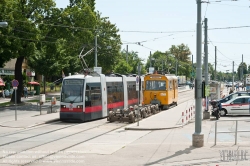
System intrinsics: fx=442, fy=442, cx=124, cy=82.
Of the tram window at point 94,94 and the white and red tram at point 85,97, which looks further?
the tram window at point 94,94

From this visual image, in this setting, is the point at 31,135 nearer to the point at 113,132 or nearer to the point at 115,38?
the point at 113,132

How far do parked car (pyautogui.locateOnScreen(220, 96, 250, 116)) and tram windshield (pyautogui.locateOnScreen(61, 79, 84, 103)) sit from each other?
10706mm

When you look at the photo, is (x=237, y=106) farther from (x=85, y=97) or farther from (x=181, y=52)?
(x=181, y=52)

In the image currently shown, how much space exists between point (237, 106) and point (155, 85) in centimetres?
724

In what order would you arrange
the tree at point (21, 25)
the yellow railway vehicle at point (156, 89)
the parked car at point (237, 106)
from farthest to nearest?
1. the tree at point (21, 25)
2. the yellow railway vehicle at point (156, 89)
3. the parked car at point (237, 106)

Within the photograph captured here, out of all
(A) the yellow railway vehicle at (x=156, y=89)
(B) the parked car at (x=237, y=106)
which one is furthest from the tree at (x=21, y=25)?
(B) the parked car at (x=237, y=106)

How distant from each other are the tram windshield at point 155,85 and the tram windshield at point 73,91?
10404mm

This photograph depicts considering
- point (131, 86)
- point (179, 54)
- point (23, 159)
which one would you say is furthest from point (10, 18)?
point (179, 54)

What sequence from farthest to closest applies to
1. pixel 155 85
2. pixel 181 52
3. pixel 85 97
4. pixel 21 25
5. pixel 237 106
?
pixel 181 52
pixel 21 25
pixel 155 85
pixel 237 106
pixel 85 97

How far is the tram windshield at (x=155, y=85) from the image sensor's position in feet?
116

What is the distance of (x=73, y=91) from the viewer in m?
26.2

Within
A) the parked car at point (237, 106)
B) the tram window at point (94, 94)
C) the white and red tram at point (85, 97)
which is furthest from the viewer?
the parked car at point (237, 106)

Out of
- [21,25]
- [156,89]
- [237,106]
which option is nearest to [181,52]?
[21,25]

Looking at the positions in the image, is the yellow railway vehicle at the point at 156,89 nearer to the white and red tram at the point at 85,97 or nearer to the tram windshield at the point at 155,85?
the tram windshield at the point at 155,85
